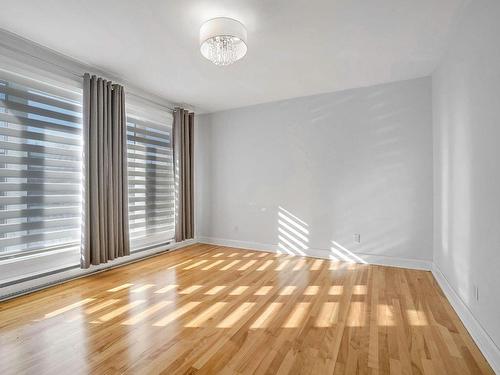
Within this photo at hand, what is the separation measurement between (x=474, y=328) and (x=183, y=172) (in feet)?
13.9

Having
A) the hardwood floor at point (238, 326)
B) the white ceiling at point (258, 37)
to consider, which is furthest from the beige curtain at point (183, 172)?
the hardwood floor at point (238, 326)

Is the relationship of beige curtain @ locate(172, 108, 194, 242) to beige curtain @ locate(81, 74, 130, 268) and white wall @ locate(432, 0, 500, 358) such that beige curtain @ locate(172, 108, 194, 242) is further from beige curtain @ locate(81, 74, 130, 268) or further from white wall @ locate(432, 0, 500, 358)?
white wall @ locate(432, 0, 500, 358)

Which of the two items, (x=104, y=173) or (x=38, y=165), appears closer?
(x=38, y=165)

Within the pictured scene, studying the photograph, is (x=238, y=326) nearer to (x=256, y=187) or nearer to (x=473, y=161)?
(x=473, y=161)

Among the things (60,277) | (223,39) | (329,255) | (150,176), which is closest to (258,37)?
(223,39)

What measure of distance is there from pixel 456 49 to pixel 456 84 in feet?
1.08

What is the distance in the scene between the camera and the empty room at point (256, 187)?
180cm

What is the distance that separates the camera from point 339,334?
1.96m

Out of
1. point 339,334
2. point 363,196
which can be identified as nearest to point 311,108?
point 363,196

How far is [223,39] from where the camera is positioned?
228cm

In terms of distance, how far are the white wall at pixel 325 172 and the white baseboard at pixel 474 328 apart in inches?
40.4

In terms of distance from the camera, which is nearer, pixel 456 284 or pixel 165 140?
pixel 456 284

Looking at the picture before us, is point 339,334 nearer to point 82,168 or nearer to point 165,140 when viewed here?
point 82,168

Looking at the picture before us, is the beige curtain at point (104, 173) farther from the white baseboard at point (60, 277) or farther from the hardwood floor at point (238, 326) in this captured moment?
the hardwood floor at point (238, 326)
